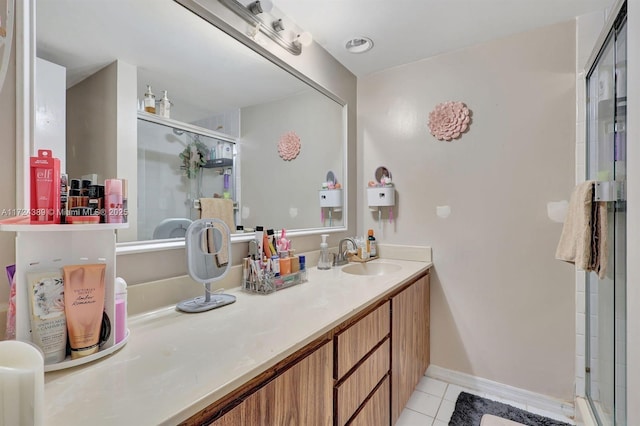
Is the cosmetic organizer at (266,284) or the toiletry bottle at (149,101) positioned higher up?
the toiletry bottle at (149,101)

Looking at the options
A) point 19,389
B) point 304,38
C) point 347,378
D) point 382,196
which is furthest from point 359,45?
point 19,389

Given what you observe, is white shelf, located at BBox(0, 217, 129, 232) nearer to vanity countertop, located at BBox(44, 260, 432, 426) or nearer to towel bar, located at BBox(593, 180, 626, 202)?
vanity countertop, located at BBox(44, 260, 432, 426)

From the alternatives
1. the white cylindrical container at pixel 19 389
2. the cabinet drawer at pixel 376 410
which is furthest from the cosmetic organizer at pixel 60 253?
the cabinet drawer at pixel 376 410

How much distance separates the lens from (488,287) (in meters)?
1.82

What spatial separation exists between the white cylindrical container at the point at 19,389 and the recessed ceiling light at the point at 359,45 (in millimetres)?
1981

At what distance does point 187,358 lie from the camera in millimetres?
719

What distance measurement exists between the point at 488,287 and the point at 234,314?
156 centimetres

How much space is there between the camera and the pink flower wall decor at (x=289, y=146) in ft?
5.93

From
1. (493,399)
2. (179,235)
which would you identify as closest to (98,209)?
(179,235)

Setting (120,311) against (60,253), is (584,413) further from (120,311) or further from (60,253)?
(60,253)

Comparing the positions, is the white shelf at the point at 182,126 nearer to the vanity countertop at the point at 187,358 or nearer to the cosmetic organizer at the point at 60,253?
the cosmetic organizer at the point at 60,253

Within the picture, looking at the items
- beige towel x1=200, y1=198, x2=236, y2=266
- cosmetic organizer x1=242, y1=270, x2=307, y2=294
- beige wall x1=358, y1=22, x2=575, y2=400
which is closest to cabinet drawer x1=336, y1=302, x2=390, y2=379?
cosmetic organizer x1=242, y1=270, x2=307, y2=294

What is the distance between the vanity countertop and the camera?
0.54 m

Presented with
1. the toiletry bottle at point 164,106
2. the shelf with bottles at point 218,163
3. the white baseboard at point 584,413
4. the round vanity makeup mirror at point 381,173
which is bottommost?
the white baseboard at point 584,413
